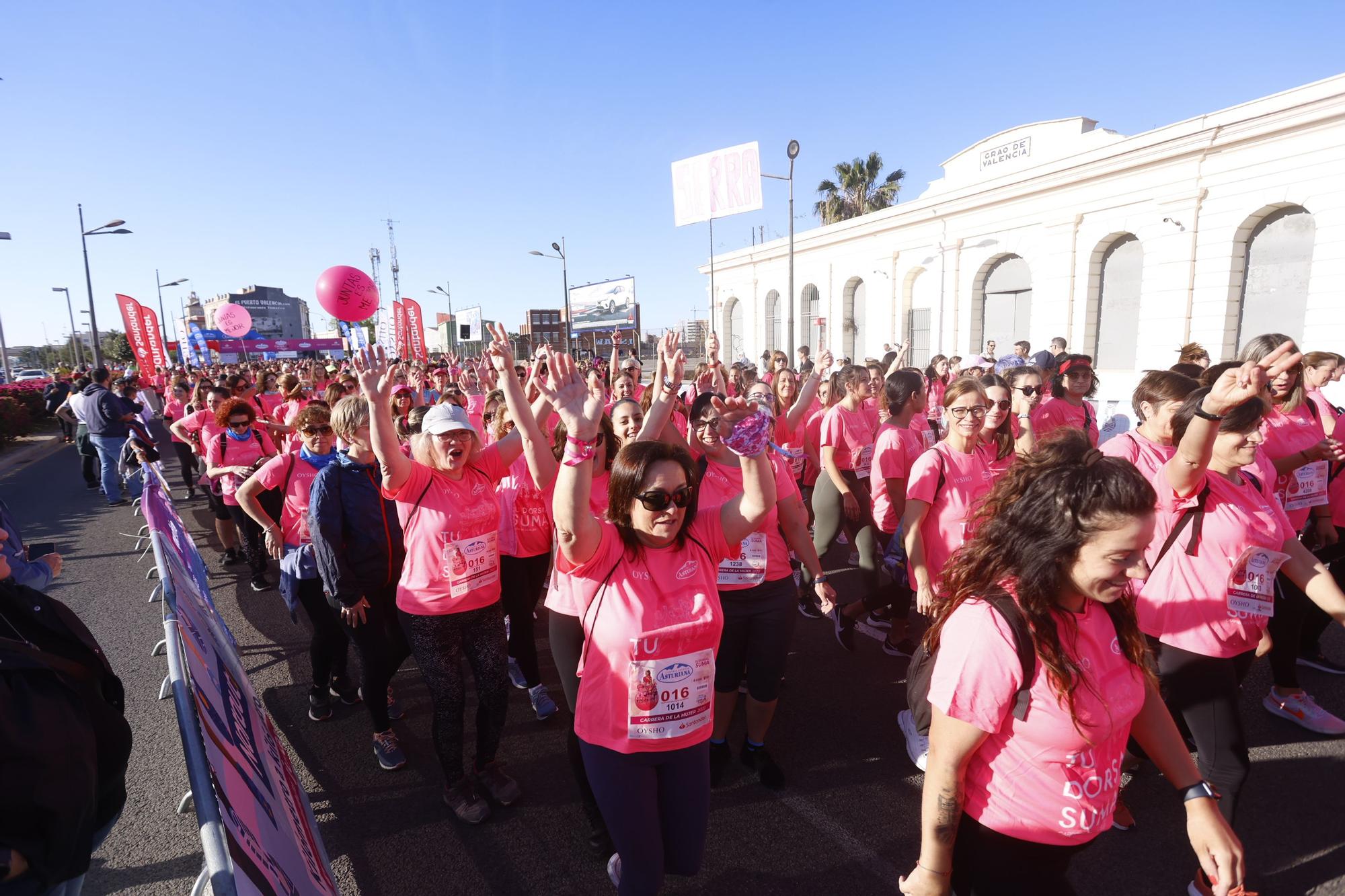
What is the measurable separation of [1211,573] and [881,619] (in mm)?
3104

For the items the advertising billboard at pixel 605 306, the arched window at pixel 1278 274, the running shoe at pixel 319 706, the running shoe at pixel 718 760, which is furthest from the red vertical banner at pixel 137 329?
the advertising billboard at pixel 605 306

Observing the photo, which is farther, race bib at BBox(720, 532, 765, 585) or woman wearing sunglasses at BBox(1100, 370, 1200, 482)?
race bib at BBox(720, 532, 765, 585)

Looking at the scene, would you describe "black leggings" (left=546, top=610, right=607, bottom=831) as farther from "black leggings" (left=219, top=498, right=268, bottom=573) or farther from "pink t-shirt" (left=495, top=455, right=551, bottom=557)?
"black leggings" (left=219, top=498, right=268, bottom=573)

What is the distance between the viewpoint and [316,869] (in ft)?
7.55

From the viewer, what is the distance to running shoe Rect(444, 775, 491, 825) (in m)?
3.16

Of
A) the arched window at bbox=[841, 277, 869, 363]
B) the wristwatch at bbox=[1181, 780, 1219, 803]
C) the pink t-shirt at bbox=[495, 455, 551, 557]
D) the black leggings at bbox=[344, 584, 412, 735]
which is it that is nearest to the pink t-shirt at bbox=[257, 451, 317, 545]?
the black leggings at bbox=[344, 584, 412, 735]

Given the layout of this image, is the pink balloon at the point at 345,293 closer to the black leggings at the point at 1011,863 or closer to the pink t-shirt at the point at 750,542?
the pink t-shirt at the point at 750,542

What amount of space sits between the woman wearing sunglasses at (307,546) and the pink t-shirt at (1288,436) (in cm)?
556

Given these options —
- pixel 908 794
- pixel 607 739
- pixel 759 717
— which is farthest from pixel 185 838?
pixel 908 794

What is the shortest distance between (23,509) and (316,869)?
458 inches

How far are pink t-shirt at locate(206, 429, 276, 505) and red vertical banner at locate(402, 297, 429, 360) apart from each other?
588 inches

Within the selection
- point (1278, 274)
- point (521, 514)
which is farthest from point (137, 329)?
point (1278, 274)

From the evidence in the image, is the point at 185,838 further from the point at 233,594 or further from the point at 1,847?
the point at 233,594

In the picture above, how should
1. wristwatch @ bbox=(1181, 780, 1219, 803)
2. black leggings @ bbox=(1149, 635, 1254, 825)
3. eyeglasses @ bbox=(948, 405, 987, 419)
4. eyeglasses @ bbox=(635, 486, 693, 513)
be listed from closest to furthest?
wristwatch @ bbox=(1181, 780, 1219, 803) < eyeglasses @ bbox=(635, 486, 693, 513) < black leggings @ bbox=(1149, 635, 1254, 825) < eyeglasses @ bbox=(948, 405, 987, 419)
